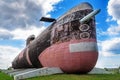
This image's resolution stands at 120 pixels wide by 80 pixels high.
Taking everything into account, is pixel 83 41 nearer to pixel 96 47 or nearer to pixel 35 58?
pixel 96 47

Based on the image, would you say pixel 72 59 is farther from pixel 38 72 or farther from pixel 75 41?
pixel 38 72

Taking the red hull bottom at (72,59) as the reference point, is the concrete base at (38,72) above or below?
below

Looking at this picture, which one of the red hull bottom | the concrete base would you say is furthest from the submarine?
the concrete base

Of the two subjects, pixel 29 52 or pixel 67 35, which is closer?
pixel 67 35

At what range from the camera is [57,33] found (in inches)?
1102

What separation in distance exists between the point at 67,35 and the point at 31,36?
21277 mm

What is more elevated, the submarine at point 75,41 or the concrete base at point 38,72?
the submarine at point 75,41

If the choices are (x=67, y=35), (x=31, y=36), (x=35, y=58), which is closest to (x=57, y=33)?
(x=67, y=35)

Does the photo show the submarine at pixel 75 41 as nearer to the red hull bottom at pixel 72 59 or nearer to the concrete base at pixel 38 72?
the red hull bottom at pixel 72 59

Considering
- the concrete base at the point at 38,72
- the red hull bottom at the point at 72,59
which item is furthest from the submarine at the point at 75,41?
the concrete base at the point at 38,72

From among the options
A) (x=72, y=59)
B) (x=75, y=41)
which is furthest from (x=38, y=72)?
(x=75, y=41)

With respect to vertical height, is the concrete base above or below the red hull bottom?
below

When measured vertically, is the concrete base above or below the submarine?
below

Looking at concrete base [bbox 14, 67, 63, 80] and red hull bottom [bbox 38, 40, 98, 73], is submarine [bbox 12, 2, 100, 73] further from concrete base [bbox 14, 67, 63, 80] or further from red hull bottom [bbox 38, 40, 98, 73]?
concrete base [bbox 14, 67, 63, 80]
